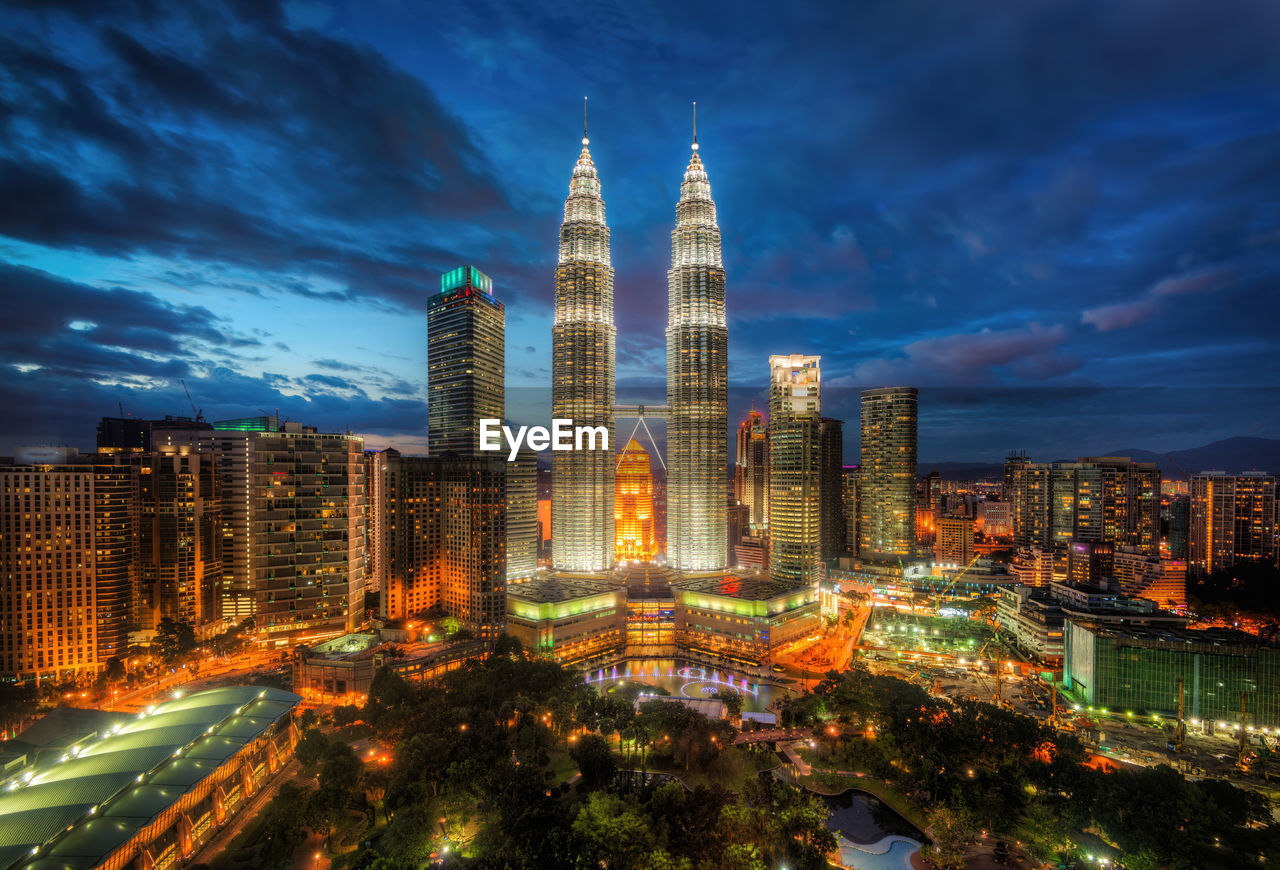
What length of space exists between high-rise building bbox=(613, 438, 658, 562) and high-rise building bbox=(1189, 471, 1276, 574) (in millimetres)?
78674

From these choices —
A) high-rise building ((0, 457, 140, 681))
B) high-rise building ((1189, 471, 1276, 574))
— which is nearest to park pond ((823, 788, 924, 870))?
high-rise building ((0, 457, 140, 681))

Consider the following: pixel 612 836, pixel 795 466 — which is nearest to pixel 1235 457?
pixel 795 466

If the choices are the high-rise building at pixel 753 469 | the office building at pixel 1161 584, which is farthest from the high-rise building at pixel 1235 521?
the high-rise building at pixel 753 469

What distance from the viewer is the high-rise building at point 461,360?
3155 inches

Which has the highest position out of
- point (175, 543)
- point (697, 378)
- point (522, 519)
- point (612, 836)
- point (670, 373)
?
point (670, 373)

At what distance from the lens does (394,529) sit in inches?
2628

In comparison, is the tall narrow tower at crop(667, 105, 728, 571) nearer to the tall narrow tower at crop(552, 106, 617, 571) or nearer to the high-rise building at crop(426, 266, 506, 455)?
the tall narrow tower at crop(552, 106, 617, 571)

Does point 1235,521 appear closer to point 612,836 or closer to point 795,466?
point 795,466

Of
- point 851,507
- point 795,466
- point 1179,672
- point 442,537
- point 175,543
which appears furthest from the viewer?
point 851,507

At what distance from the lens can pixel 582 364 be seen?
77.4m

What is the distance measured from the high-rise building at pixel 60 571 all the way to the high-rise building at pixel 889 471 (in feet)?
299

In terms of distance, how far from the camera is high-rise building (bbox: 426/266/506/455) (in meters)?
80.1

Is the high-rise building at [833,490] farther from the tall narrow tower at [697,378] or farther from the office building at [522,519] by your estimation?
the office building at [522,519]

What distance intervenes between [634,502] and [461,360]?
37.8 meters
